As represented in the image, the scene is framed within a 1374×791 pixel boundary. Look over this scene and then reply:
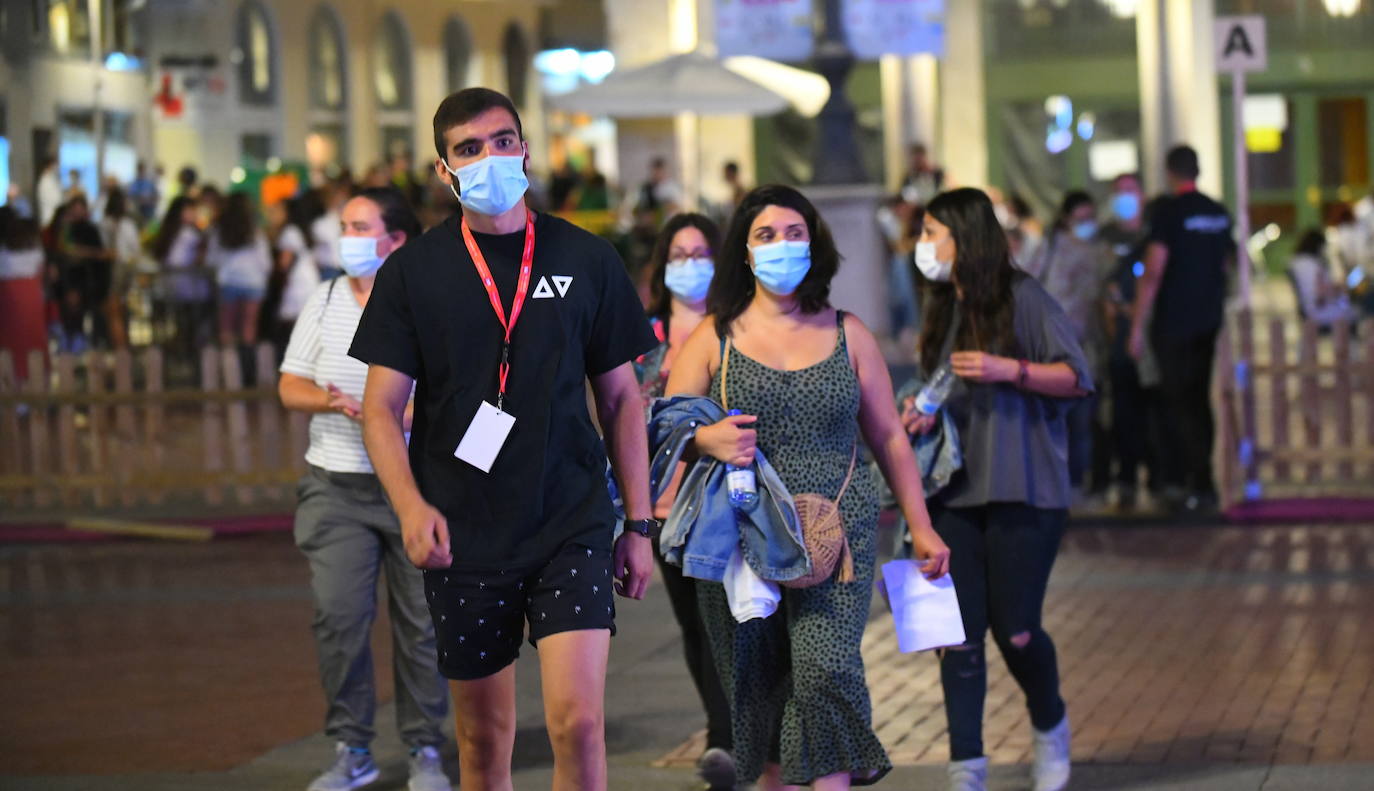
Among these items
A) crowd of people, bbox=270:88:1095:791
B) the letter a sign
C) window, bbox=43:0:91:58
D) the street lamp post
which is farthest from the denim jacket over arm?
window, bbox=43:0:91:58

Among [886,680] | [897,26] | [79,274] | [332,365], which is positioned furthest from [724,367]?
[897,26]

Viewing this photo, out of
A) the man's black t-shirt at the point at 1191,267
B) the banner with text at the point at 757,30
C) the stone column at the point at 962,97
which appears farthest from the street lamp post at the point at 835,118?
the stone column at the point at 962,97

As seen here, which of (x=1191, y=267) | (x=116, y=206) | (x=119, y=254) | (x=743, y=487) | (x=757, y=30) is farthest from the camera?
(x=757, y=30)

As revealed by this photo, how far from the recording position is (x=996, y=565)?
6539mm

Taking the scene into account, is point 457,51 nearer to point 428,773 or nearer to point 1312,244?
point 1312,244

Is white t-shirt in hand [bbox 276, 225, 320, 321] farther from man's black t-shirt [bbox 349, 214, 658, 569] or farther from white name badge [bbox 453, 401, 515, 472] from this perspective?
white name badge [bbox 453, 401, 515, 472]

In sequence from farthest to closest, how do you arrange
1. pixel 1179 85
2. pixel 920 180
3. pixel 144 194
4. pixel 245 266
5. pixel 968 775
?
1. pixel 1179 85
2. pixel 144 194
3. pixel 920 180
4. pixel 245 266
5. pixel 968 775

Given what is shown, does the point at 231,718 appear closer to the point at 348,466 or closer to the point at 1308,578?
the point at 348,466

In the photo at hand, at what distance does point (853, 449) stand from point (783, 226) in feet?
2.15

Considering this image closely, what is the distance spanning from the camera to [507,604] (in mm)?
4953

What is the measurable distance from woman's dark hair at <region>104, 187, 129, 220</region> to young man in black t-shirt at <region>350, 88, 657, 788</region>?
18021 mm

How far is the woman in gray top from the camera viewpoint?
6488mm

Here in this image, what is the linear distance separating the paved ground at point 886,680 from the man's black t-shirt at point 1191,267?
1.36 m

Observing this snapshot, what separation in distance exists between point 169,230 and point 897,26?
26.8ft
